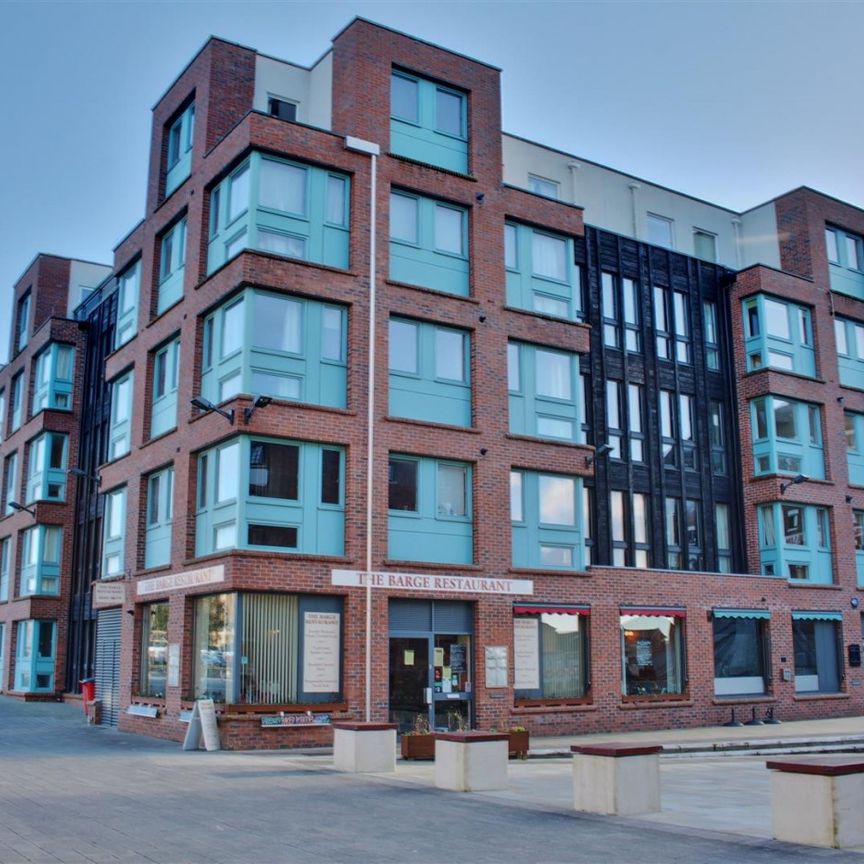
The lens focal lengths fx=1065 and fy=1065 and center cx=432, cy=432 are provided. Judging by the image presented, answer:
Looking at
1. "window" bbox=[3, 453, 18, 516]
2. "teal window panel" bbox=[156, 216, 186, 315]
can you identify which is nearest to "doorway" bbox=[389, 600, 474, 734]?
"teal window panel" bbox=[156, 216, 186, 315]

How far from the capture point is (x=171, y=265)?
27.2 metres

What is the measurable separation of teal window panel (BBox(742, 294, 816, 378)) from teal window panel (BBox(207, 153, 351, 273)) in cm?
1490

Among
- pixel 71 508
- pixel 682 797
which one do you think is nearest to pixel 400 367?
pixel 682 797

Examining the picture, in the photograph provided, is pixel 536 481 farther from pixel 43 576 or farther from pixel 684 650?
pixel 43 576

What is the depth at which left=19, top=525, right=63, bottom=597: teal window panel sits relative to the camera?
40000mm

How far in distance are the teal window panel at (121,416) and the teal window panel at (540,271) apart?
10374mm

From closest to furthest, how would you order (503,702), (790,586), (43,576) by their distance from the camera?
(503,702)
(790,586)
(43,576)

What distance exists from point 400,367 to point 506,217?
5376mm

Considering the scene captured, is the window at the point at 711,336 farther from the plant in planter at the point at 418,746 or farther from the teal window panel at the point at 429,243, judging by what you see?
the plant in planter at the point at 418,746

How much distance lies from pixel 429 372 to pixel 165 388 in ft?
22.5

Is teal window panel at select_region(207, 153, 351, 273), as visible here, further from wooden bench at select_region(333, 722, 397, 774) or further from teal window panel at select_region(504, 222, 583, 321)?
wooden bench at select_region(333, 722, 397, 774)

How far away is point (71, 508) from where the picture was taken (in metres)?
40.7

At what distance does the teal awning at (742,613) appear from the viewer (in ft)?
93.5

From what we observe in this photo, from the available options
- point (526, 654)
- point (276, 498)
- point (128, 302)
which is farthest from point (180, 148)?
point (526, 654)
